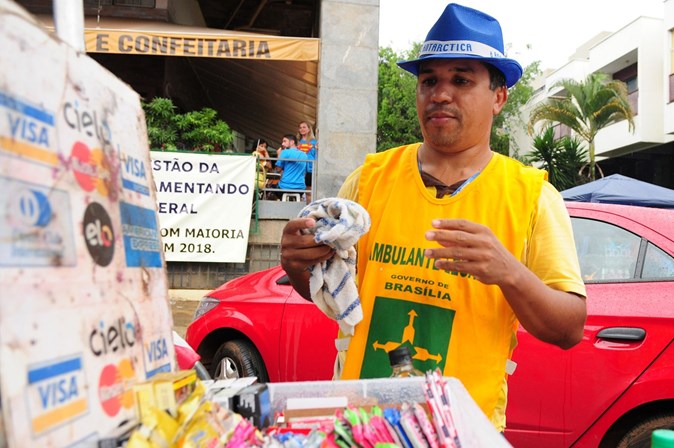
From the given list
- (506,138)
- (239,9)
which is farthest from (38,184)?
(506,138)

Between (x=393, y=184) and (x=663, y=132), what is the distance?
2552cm

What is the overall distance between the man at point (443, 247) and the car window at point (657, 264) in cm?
221

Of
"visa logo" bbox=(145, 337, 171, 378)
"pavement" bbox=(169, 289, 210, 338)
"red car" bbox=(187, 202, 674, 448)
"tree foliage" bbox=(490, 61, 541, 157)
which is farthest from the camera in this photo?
"tree foliage" bbox=(490, 61, 541, 157)

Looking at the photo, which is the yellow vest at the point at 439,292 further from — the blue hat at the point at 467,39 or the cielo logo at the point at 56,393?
the cielo logo at the point at 56,393

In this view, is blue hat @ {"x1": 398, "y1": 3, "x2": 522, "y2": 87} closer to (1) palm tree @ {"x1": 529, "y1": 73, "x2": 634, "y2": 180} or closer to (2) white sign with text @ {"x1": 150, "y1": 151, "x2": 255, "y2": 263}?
(2) white sign with text @ {"x1": 150, "y1": 151, "x2": 255, "y2": 263}

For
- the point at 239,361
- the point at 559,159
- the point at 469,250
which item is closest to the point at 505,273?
the point at 469,250

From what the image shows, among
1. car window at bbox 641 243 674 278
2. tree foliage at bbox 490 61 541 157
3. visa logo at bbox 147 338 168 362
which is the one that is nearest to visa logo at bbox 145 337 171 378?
visa logo at bbox 147 338 168 362

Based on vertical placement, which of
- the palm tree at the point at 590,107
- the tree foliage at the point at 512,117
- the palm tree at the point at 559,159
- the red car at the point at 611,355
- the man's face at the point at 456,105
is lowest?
the red car at the point at 611,355

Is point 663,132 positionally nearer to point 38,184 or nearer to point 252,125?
point 252,125

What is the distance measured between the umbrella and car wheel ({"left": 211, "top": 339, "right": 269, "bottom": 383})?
201 inches

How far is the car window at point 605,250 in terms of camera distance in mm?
3705

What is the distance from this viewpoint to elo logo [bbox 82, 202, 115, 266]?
0.94 meters

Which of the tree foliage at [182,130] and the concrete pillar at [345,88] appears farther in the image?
the concrete pillar at [345,88]

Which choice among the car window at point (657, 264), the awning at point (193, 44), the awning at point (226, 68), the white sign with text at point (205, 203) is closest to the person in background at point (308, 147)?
the awning at point (226, 68)
